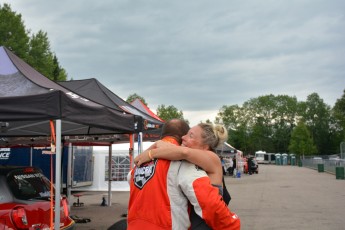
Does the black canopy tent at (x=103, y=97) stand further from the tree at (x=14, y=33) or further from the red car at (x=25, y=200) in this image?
the tree at (x=14, y=33)

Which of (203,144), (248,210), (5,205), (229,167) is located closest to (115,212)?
(248,210)

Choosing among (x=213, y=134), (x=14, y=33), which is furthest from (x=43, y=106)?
(x=14, y=33)

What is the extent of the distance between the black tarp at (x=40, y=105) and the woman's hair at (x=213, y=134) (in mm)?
3335

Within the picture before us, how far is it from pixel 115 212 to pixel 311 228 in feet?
19.1

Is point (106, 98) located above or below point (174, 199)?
above

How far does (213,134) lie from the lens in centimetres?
297

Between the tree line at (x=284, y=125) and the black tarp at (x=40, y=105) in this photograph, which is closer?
the black tarp at (x=40, y=105)

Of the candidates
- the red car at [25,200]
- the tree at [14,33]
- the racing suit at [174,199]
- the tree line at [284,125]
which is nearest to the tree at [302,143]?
the tree line at [284,125]

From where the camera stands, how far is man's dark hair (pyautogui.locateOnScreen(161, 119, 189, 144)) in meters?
3.14

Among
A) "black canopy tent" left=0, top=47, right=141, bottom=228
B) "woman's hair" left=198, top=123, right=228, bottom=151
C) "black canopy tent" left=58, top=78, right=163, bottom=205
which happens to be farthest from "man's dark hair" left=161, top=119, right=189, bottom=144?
"black canopy tent" left=58, top=78, right=163, bottom=205

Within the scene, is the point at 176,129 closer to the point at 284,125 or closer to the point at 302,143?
the point at 302,143

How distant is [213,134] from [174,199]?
529 millimetres

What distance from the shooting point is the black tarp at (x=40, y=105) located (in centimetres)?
583

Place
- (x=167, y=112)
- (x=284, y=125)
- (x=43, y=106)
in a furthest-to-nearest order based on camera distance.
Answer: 1. (x=284, y=125)
2. (x=167, y=112)
3. (x=43, y=106)
